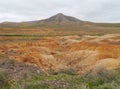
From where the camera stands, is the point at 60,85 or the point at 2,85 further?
the point at 2,85

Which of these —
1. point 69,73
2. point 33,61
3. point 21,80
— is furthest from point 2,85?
point 33,61

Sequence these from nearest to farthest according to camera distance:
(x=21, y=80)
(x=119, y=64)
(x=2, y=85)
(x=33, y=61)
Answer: (x=2, y=85)
(x=21, y=80)
(x=119, y=64)
(x=33, y=61)

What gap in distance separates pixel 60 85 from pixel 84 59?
1287 cm

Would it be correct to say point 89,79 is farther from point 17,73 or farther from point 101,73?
point 17,73

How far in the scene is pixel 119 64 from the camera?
19.7m

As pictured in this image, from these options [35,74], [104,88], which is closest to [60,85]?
[104,88]

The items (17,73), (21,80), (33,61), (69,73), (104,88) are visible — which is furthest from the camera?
(33,61)

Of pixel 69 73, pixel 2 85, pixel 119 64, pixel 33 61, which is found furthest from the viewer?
pixel 33 61

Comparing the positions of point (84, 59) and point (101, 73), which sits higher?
point (101, 73)

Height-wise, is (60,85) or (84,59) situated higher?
(60,85)

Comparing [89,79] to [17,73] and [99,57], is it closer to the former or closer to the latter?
[17,73]

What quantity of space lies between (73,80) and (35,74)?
3.13m

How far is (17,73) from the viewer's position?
1512 centimetres

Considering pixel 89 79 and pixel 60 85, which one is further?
pixel 89 79
